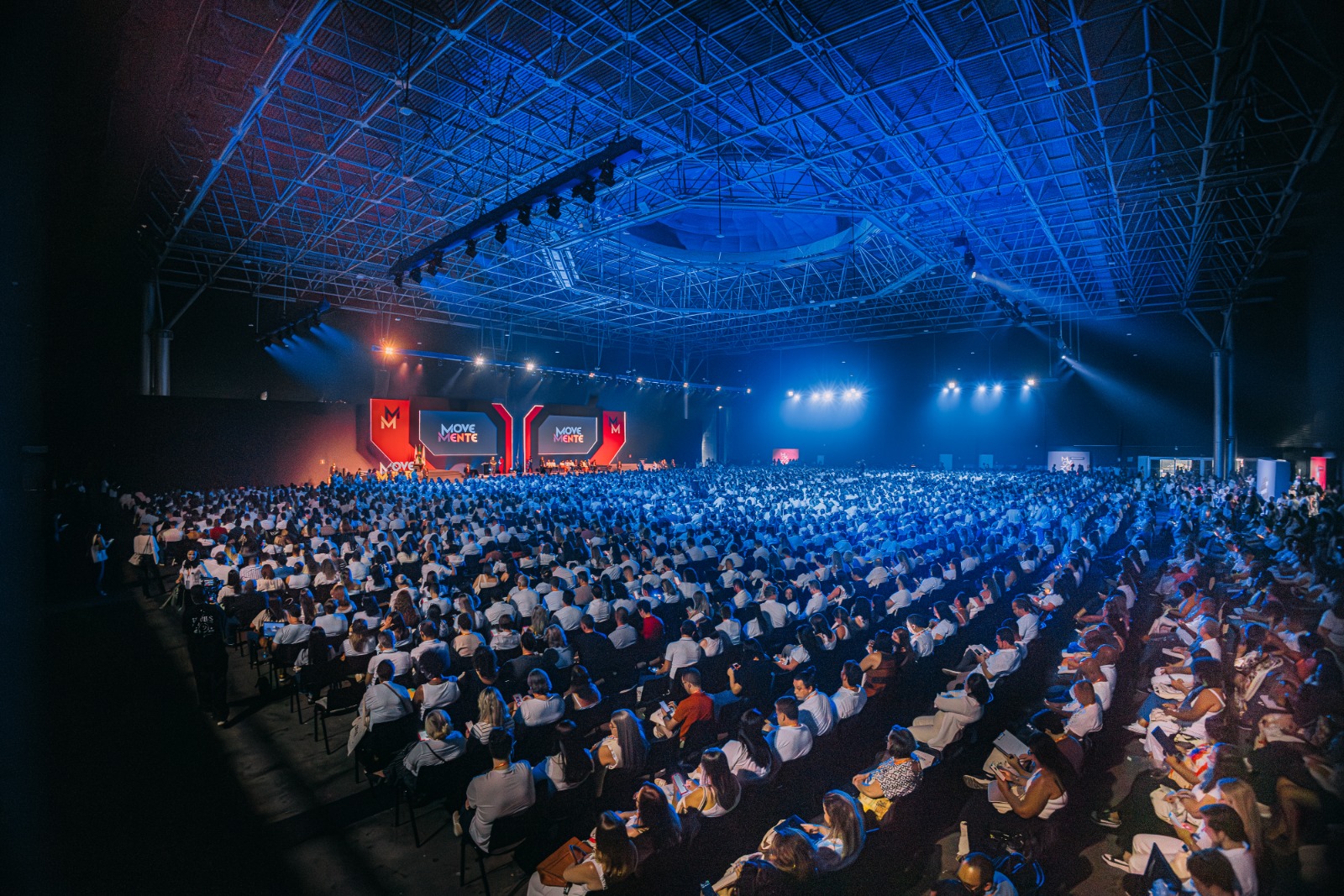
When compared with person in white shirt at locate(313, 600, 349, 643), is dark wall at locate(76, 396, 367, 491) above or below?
above

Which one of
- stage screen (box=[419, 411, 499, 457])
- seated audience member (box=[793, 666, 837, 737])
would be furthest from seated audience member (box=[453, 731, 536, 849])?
stage screen (box=[419, 411, 499, 457])

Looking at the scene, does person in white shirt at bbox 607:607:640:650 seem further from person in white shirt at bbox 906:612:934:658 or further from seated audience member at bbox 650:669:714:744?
person in white shirt at bbox 906:612:934:658

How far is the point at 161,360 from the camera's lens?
21250 millimetres

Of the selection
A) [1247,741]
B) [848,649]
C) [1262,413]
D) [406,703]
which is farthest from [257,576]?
[1262,413]

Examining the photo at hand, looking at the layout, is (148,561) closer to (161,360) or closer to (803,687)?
(803,687)

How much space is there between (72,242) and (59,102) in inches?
285

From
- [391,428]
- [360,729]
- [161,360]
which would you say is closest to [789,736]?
[360,729]

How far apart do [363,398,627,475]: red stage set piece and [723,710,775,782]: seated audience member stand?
88.2 feet

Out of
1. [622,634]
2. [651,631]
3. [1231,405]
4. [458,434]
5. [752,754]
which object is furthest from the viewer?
[458,434]

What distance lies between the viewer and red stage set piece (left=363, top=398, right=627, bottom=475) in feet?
93.0

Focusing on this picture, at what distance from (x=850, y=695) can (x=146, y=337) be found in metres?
25.2

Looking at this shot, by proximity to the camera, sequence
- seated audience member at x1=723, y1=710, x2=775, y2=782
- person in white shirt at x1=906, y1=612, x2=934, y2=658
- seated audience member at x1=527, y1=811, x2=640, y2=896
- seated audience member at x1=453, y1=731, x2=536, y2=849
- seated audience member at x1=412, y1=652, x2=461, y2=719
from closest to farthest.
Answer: seated audience member at x1=527, y1=811, x2=640, y2=896 < seated audience member at x1=453, y1=731, x2=536, y2=849 < seated audience member at x1=723, y1=710, x2=775, y2=782 < seated audience member at x1=412, y1=652, x2=461, y2=719 < person in white shirt at x1=906, y1=612, x2=934, y2=658

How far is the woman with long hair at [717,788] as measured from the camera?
3.51 metres

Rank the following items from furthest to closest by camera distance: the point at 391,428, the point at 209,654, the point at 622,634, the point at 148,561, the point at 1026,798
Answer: the point at 391,428 < the point at 148,561 < the point at 622,634 < the point at 209,654 < the point at 1026,798
